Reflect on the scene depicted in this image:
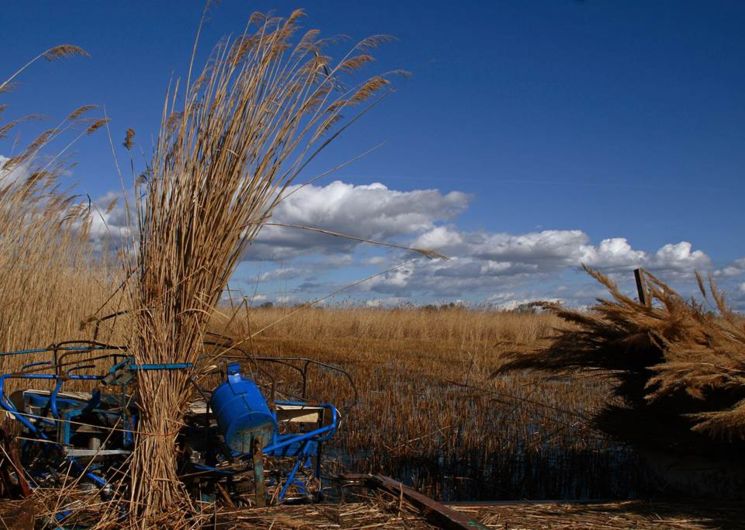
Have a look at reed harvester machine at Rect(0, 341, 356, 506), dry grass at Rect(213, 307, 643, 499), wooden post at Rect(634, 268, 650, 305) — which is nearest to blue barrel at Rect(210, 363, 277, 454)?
reed harvester machine at Rect(0, 341, 356, 506)

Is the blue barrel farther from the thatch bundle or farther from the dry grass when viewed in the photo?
the thatch bundle

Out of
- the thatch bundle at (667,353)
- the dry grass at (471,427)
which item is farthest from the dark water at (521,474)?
the thatch bundle at (667,353)

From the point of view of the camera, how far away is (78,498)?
A: 3.60m

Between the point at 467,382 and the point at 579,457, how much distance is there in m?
4.15

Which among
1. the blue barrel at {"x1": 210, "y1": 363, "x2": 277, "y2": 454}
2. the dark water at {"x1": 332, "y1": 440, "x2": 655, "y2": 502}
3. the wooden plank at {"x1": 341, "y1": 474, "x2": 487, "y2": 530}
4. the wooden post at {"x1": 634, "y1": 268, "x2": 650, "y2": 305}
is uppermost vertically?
the wooden post at {"x1": 634, "y1": 268, "x2": 650, "y2": 305}

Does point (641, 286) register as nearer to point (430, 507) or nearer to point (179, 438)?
point (430, 507)

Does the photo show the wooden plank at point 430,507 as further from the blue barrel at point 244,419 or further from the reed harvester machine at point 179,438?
the blue barrel at point 244,419

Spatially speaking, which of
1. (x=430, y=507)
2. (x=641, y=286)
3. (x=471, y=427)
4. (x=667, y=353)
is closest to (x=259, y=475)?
(x=430, y=507)

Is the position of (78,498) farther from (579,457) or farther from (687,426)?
(579,457)

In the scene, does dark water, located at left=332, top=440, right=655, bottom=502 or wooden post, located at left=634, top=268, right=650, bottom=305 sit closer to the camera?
wooden post, located at left=634, top=268, right=650, bottom=305

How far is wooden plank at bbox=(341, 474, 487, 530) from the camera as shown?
3.19m

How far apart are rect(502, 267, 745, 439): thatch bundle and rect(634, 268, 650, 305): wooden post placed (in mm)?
51

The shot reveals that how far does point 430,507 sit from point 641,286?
7.98 ft

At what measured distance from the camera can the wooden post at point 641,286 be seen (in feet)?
16.1
